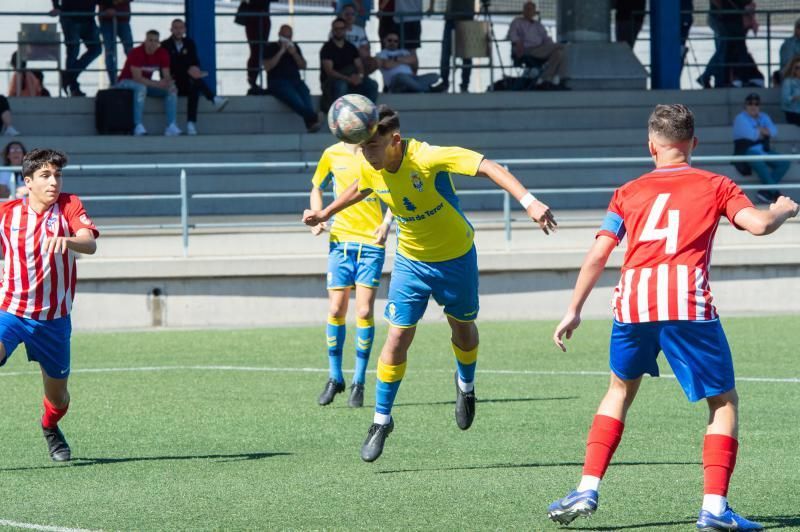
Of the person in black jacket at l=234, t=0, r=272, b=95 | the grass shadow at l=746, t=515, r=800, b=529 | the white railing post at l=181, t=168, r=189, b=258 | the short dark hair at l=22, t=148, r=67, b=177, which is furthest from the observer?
the person in black jacket at l=234, t=0, r=272, b=95

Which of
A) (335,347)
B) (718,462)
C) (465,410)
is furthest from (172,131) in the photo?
(718,462)

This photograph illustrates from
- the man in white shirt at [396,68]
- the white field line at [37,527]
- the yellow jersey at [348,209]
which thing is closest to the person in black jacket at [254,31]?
the man in white shirt at [396,68]

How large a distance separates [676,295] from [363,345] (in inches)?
199

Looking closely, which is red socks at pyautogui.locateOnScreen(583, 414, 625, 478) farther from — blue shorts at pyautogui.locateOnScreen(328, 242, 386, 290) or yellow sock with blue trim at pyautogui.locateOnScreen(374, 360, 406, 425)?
blue shorts at pyautogui.locateOnScreen(328, 242, 386, 290)

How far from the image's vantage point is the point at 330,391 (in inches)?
415

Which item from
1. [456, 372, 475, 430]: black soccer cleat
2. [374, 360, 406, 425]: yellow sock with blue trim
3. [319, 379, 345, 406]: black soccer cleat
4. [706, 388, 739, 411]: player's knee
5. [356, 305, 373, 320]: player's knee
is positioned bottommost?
[319, 379, 345, 406]: black soccer cleat

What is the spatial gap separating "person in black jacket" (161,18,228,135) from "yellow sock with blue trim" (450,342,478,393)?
1322cm

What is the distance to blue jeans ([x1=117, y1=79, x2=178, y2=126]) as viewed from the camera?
20.7 metres

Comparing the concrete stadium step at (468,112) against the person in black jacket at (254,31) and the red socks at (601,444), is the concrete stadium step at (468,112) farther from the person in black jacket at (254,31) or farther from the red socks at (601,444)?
the red socks at (601,444)

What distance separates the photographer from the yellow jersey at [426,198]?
7422mm

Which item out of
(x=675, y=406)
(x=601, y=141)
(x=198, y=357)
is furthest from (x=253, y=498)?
(x=601, y=141)

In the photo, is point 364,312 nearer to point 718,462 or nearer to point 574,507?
point 574,507

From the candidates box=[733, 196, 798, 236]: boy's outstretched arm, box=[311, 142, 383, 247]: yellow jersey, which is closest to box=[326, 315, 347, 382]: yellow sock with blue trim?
box=[311, 142, 383, 247]: yellow jersey

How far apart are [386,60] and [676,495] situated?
16867 mm
